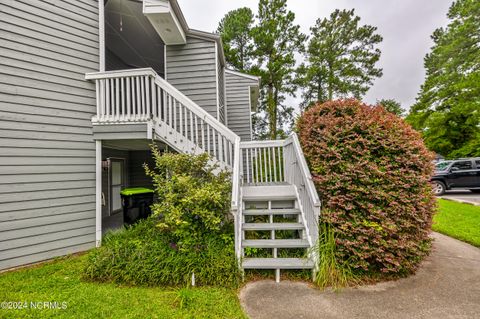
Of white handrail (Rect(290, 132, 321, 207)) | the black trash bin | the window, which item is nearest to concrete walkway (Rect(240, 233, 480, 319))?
white handrail (Rect(290, 132, 321, 207))

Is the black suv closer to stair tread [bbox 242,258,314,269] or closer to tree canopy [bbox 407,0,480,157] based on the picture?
tree canopy [bbox 407,0,480,157]

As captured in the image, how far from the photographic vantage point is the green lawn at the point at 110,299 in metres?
2.20

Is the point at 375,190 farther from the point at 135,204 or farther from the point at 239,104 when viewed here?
the point at 239,104

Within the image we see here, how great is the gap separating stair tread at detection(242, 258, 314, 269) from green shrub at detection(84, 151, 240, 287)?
7.7 inches

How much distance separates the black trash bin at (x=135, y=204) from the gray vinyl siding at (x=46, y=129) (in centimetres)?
64

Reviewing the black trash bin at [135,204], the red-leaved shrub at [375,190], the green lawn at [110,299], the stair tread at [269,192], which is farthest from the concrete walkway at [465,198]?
the black trash bin at [135,204]

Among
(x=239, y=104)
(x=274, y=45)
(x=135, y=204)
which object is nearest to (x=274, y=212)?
(x=135, y=204)

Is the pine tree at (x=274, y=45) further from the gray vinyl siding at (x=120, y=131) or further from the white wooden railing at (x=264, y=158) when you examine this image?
the gray vinyl siding at (x=120, y=131)

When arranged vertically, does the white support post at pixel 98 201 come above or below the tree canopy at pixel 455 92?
below

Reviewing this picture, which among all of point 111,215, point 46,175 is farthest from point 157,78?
point 111,215

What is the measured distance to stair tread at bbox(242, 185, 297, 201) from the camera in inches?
142

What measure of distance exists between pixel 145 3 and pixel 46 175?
3846mm

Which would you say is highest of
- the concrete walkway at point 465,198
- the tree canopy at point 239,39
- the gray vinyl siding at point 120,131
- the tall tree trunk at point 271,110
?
the tree canopy at point 239,39

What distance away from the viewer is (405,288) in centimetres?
261
